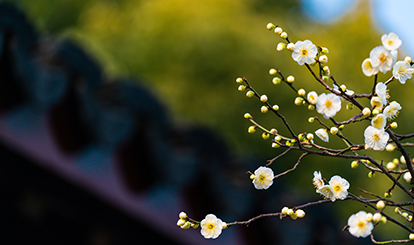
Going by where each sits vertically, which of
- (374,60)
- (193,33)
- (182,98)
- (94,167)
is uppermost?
(193,33)

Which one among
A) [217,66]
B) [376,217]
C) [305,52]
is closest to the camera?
[376,217]

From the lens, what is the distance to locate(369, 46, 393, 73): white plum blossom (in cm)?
50

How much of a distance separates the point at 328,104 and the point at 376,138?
7cm

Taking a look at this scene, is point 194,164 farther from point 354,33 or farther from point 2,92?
point 354,33

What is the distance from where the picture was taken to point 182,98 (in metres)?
7.40

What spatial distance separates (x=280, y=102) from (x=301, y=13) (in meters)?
4.83

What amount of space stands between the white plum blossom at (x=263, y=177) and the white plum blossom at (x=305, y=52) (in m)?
0.14

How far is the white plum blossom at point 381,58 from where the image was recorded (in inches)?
19.7

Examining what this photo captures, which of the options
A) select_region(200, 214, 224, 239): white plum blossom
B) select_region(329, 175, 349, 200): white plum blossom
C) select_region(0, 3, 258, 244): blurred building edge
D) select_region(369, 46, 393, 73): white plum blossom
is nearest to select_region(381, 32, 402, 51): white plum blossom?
select_region(369, 46, 393, 73): white plum blossom

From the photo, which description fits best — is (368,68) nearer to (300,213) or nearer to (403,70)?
(403,70)

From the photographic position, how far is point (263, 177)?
0.53 meters

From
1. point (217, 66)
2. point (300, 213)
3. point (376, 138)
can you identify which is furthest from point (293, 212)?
point (217, 66)

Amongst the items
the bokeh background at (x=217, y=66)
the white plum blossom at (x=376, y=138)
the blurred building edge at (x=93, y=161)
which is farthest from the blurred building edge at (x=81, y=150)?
the bokeh background at (x=217, y=66)

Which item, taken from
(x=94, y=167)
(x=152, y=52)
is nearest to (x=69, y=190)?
(x=94, y=167)
